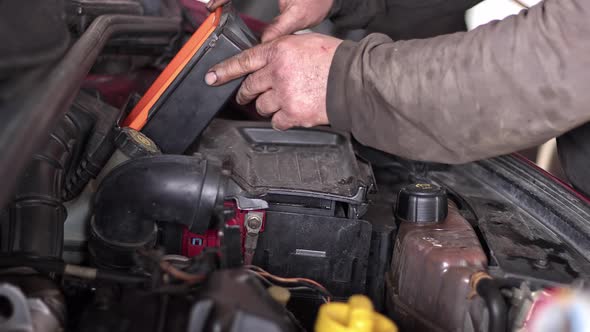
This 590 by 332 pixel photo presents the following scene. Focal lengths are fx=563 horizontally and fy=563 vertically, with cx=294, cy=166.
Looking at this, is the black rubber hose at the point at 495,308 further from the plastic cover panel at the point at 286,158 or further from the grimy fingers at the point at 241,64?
the grimy fingers at the point at 241,64

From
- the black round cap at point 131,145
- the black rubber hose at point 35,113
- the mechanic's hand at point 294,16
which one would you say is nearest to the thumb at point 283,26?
the mechanic's hand at point 294,16

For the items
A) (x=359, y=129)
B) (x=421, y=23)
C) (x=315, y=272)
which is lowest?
(x=315, y=272)

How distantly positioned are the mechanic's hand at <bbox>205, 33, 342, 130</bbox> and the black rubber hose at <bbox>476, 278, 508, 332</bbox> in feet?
1.47

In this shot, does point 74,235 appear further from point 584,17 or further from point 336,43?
point 584,17

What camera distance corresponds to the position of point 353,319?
0.65 m

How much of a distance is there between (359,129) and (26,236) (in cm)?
58

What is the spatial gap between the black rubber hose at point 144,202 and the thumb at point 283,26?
462mm

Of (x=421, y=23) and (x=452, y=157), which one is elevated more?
(x=421, y=23)

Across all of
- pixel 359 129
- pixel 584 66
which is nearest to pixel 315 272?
pixel 359 129

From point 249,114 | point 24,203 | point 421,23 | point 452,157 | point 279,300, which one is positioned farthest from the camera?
point 421,23

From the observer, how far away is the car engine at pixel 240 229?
0.65 meters

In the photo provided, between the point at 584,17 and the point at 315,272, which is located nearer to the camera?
the point at 584,17

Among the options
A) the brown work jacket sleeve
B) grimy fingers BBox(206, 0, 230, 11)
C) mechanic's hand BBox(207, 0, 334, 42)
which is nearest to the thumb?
mechanic's hand BBox(207, 0, 334, 42)

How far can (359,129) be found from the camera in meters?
1.04
